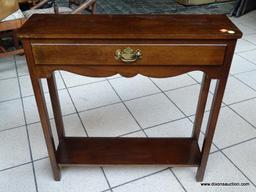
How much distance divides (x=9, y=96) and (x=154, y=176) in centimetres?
137

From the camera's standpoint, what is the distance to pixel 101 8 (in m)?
4.36

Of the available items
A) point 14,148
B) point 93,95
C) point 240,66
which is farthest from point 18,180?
point 240,66

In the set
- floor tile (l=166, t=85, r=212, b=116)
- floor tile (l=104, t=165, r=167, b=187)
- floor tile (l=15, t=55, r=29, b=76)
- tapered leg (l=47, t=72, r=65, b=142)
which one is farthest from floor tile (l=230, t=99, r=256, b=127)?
floor tile (l=15, t=55, r=29, b=76)

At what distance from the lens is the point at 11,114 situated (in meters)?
1.93

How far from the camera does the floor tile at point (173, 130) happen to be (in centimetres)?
175

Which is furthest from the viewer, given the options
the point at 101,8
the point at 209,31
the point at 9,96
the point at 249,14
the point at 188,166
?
the point at 101,8

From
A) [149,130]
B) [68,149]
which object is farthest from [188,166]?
[68,149]

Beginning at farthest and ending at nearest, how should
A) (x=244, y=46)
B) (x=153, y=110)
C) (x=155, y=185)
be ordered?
(x=244, y=46), (x=153, y=110), (x=155, y=185)

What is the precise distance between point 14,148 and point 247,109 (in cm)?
166

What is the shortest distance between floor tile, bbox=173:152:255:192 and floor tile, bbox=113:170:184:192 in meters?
0.05

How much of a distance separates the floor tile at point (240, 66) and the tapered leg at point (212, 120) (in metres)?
1.36

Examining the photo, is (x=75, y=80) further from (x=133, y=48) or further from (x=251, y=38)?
(x=251, y=38)

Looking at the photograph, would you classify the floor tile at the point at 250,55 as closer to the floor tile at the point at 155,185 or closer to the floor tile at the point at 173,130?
the floor tile at the point at 173,130

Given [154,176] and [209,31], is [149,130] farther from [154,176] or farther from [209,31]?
[209,31]
